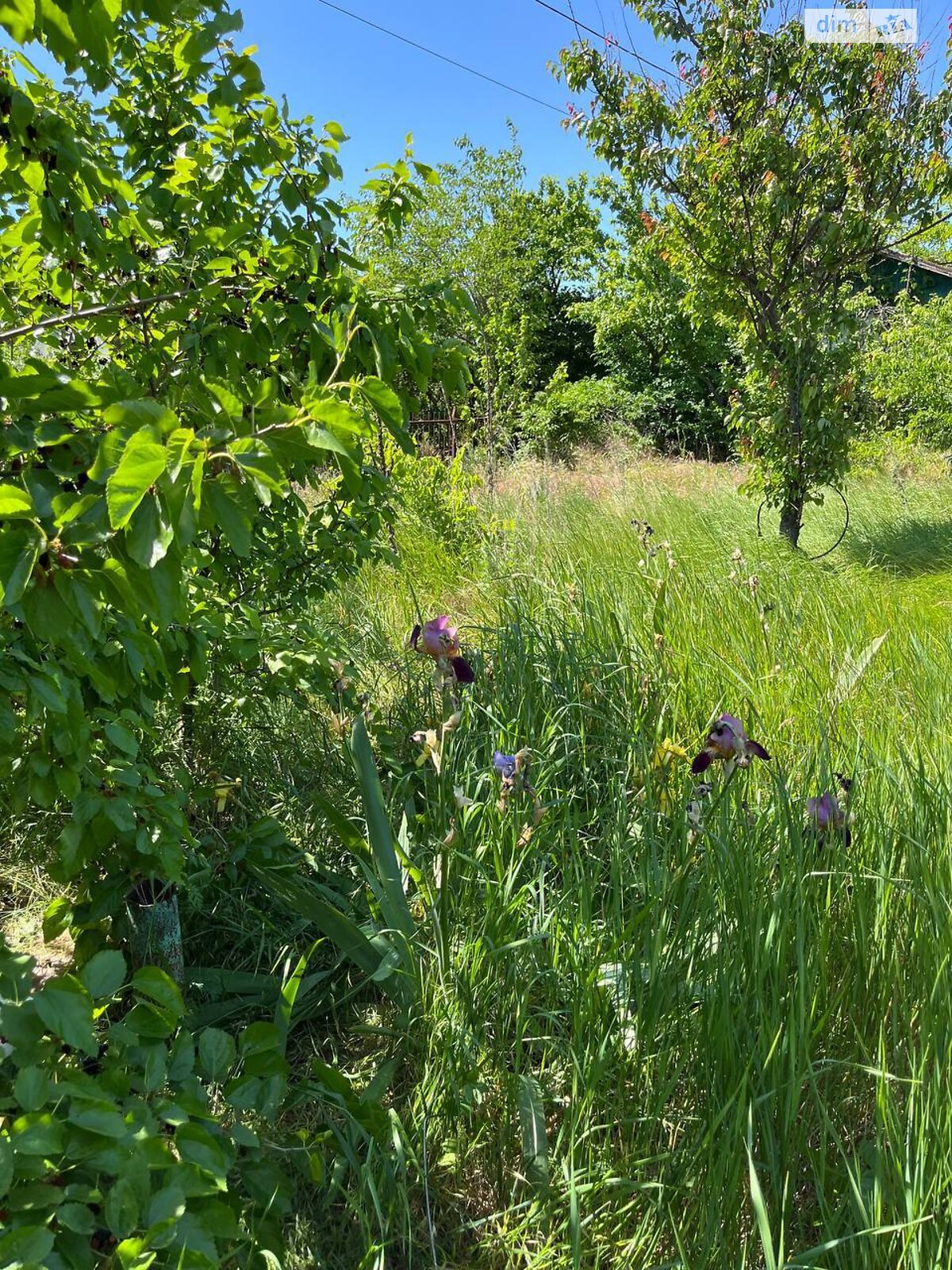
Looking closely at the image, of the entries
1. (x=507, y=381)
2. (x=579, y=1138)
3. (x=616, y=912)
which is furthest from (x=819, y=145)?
(x=507, y=381)

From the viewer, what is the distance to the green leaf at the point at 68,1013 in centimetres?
79

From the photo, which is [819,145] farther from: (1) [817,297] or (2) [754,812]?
(2) [754,812]

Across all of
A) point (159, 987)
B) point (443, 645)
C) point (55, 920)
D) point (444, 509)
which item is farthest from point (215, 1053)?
point (444, 509)

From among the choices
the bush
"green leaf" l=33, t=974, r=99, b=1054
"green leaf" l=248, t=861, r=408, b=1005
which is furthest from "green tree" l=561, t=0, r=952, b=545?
"green leaf" l=33, t=974, r=99, b=1054

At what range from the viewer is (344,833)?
5.82 feet

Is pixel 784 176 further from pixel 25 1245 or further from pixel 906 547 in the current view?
pixel 25 1245

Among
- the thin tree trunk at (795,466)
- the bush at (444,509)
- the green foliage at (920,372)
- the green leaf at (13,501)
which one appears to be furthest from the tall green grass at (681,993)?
the green foliage at (920,372)

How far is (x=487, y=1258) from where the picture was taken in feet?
3.73

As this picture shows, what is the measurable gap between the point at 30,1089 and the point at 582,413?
17172 mm

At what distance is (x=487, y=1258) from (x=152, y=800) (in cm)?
88

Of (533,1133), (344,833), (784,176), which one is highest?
(784,176)

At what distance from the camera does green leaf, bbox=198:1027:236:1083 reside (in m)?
1.00

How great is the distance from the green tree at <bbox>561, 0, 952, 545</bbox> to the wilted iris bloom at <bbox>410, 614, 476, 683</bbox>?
168 inches

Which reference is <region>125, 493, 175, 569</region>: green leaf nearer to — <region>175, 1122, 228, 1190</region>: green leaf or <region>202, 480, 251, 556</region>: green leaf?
<region>202, 480, 251, 556</region>: green leaf
